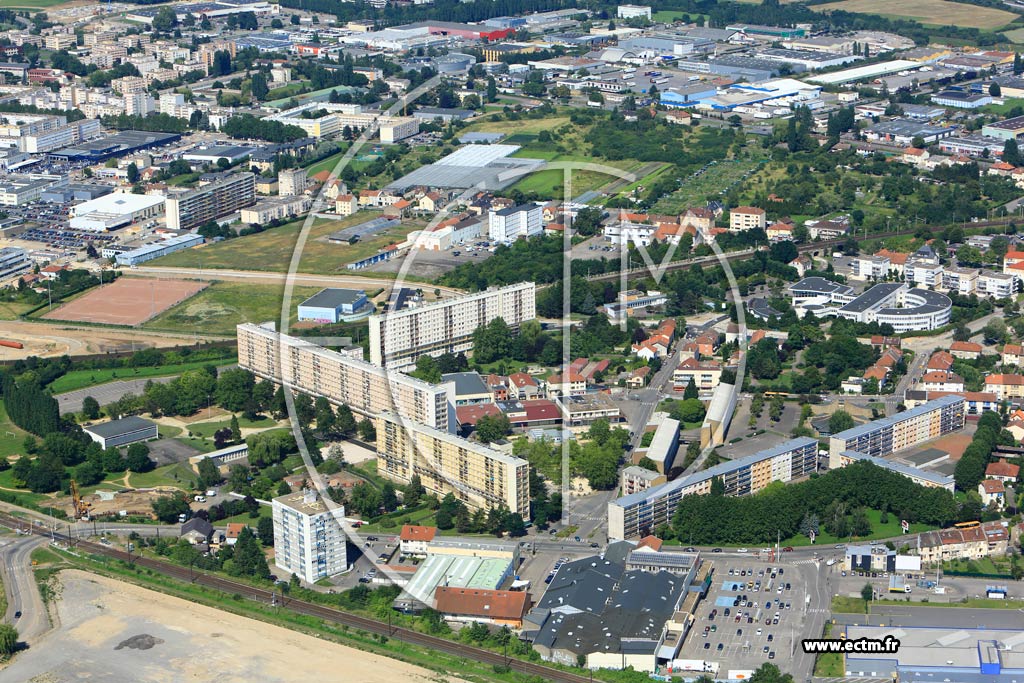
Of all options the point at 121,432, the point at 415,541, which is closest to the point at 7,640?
the point at 415,541

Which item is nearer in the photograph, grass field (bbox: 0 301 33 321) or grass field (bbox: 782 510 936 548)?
grass field (bbox: 782 510 936 548)

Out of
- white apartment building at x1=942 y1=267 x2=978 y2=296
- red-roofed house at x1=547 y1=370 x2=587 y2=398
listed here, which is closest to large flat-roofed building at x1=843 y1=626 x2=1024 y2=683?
red-roofed house at x1=547 y1=370 x2=587 y2=398

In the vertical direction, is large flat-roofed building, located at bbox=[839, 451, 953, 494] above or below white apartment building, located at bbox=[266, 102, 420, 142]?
above

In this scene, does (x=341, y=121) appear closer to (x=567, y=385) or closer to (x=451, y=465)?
(x=567, y=385)

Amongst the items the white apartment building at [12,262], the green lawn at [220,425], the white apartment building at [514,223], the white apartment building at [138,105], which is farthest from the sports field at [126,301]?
the white apartment building at [138,105]

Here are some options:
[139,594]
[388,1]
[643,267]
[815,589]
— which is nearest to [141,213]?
[643,267]

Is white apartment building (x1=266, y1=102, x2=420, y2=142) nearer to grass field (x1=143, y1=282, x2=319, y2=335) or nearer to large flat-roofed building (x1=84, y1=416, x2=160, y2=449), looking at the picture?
grass field (x1=143, y1=282, x2=319, y2=335)

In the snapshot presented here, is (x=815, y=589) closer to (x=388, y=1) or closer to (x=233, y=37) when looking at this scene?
(x=233, y=37)

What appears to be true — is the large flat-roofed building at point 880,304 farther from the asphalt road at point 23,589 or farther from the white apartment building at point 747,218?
the asphalt road at point 23,589
